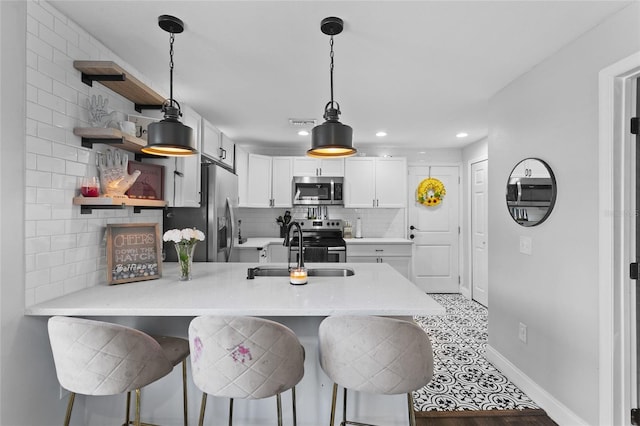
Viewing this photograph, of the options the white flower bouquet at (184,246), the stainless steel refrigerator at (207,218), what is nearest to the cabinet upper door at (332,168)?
the stainless steel refrigerator at (207,218)

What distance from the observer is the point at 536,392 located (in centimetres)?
230

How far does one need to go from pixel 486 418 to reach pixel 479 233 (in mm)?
3017

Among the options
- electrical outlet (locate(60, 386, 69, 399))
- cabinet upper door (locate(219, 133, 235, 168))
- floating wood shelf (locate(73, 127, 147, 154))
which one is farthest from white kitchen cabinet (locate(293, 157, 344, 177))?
electrical outlet (locate(60, 386, 69, 399))

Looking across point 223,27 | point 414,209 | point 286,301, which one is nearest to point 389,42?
point 223,27

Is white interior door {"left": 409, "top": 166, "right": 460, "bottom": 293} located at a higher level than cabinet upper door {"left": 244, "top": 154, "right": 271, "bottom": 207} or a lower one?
lower

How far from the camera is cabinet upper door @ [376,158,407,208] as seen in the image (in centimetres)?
493

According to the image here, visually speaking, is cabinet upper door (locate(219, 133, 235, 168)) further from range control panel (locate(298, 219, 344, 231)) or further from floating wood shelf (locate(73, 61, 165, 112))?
range control panel (locate(298, 219, 344, 231))

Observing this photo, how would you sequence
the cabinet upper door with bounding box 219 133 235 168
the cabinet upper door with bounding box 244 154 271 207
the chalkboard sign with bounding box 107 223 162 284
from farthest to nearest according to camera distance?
the cabinet upper door with bounding box 244 154 271 207 < the cabinet upper door with bounding box 219 133 235 168 < the chalkboard sign with bounding box 107 223 162 284

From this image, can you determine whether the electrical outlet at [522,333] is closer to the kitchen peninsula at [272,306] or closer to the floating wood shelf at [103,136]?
the kitchen peninsula at [272,306]

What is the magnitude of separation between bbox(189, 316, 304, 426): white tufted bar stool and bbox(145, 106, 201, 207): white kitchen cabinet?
1.42 meters

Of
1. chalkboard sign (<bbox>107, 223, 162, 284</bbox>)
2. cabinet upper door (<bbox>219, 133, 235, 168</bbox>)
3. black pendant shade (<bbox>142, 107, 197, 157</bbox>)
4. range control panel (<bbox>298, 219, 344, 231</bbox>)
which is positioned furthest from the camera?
range control panel (<bbox>298, 219, 344, 231</bbox>)

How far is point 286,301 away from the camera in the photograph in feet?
5.31

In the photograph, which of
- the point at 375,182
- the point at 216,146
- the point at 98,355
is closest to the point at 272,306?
the point at 98,355

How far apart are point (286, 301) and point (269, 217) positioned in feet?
12.1
